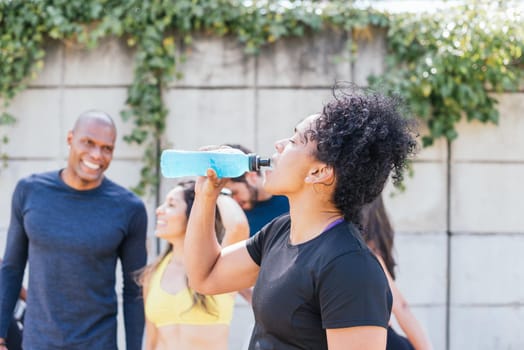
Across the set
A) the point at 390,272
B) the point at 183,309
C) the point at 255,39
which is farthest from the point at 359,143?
the point at 255,39

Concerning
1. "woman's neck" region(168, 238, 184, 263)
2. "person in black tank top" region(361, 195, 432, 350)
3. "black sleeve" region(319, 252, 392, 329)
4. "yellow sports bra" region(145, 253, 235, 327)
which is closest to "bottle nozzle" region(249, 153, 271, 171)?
"black sleeve" region(319, 252, 392, 329)

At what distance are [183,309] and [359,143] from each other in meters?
1.48

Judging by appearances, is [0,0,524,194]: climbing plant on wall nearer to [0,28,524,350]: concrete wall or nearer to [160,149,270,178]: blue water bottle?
[0,28,524,350]: concrete wall

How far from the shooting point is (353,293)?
1.67m

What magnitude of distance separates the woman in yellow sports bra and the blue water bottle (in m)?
0.89

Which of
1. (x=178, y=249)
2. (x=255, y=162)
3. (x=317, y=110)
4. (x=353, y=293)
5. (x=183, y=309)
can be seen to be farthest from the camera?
(x=317, y=110)

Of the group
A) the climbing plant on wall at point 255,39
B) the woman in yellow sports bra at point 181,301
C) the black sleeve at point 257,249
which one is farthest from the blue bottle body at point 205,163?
the climbing plant on wall at point 255,39

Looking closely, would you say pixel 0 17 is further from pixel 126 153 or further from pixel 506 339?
pixel 506 339

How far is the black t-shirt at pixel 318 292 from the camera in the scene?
65.9 inches

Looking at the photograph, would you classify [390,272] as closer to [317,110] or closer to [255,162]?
[255,162]

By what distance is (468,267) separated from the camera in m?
4.59

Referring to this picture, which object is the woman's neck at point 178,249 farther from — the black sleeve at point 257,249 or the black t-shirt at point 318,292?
the black t-shirt at point 318,292

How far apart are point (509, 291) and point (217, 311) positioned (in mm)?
2373

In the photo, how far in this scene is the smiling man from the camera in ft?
10.2
